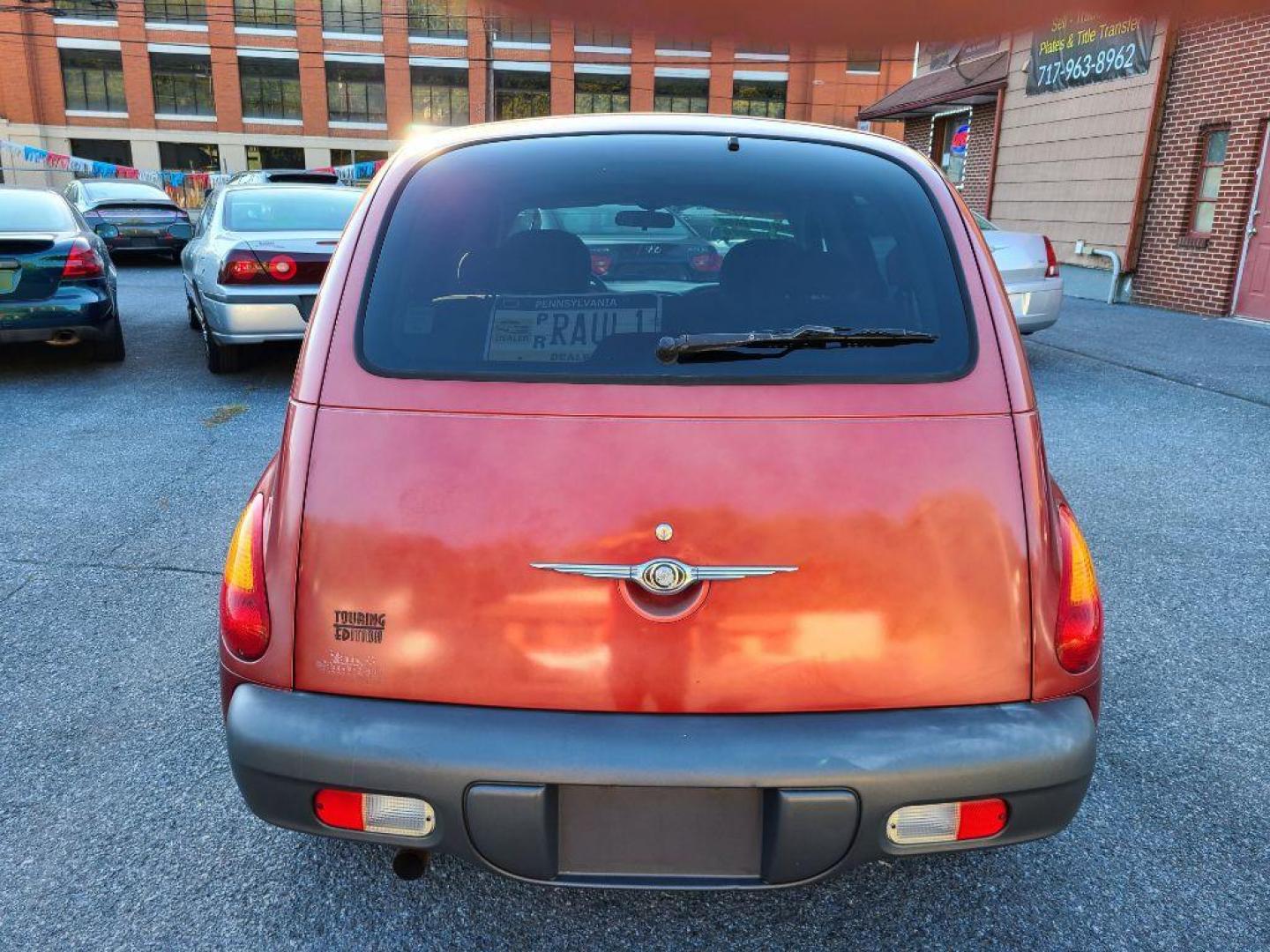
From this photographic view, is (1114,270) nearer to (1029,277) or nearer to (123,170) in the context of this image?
(1029,277)

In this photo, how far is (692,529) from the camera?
1706mm

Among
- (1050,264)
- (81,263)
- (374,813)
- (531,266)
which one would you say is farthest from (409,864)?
(1050,264)

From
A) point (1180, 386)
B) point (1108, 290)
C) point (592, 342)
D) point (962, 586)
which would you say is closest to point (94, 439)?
point (592, 342)

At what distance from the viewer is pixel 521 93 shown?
45.8m

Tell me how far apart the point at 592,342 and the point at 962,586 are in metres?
0.83

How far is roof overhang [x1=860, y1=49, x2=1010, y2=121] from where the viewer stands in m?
16.2

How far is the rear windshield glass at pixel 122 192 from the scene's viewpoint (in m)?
16.9

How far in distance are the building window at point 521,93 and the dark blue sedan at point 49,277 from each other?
4065 cm

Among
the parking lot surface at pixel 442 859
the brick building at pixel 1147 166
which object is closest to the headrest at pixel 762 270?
the parking lot surface at pixel 442 859

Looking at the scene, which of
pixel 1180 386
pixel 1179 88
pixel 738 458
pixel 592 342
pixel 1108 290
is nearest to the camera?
pixel 738 458

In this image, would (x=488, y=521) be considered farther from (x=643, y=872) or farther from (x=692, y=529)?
(x=643, y=872)

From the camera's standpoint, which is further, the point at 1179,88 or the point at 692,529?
the point at 1179,88

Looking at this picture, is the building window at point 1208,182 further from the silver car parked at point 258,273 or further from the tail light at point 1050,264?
the silver car parked at point 258,273

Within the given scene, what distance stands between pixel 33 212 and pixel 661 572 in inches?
302
